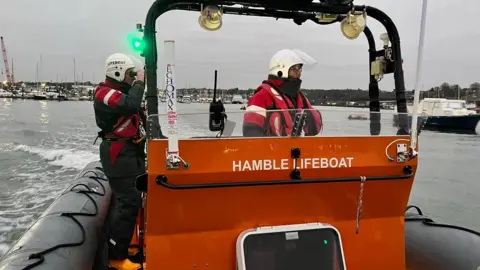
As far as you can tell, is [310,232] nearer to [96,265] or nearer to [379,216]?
[379,216]

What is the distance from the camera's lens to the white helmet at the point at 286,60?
9.19 feet

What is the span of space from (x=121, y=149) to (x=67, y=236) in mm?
810

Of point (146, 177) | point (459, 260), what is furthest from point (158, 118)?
point (459, 260)

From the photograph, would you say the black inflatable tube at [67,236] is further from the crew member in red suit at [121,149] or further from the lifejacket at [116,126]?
the lifejacket at [116,126]

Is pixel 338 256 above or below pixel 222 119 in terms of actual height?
below

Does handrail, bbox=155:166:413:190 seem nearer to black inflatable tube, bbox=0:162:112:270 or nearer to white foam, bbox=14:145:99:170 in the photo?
black inflatable tube, bbox=0:162:112:270

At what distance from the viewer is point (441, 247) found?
320 centimetres

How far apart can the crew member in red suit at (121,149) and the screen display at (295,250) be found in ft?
4.67

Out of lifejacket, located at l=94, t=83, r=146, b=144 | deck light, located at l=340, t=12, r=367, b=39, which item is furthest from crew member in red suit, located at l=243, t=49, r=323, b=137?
lifejacket, located at l=94, t=83, r=146, b=144

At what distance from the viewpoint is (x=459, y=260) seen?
3.04 metres

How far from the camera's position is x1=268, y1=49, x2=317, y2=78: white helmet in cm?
280

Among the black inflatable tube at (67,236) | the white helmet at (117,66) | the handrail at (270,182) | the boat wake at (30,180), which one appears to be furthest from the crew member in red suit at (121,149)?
the boat wake at (30,180)

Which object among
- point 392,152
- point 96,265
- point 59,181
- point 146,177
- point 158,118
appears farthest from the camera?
point 59,181

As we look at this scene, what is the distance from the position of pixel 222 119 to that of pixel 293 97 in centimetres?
70
